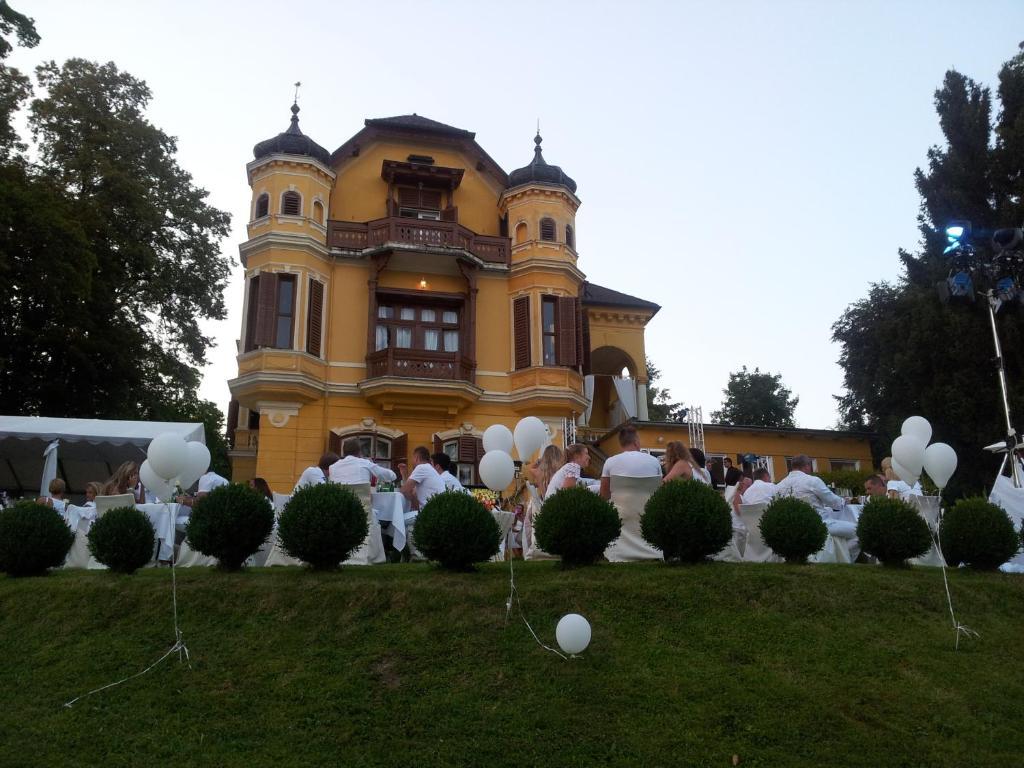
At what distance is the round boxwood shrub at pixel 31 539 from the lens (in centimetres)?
900

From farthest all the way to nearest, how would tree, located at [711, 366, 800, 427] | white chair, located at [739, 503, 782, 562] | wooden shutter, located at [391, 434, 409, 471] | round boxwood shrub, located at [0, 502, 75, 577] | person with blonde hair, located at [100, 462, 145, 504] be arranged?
1. tree, located at [711, 366, 800, 427]
2. wooden shutter, located at [391, 434, 409, 471]
3. person with blonde hair, located at [100, 462, 145, 504]
4. white chair, located at [739, 503, 782, 562]
5. round boxwood shrub, located at [0, 502, 75, 577]

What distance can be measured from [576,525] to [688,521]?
1.06 metres

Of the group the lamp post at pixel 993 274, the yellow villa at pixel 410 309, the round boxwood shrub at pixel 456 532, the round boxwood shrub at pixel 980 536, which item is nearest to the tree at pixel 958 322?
the yellow villa at pixel 410 309

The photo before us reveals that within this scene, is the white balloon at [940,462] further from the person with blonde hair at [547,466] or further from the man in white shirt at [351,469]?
the man in white shirt at [351,469]

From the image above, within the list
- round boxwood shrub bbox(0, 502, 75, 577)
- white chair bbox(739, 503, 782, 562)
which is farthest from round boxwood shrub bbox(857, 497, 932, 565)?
round boxwood shrub bbox(0, 502, 75, 577)

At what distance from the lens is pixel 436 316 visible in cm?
2552

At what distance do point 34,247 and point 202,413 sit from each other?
29.1 m

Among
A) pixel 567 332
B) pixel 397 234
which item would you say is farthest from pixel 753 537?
pixel 397 234

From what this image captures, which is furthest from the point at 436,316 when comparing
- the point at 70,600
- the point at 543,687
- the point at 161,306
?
the point at 543,687

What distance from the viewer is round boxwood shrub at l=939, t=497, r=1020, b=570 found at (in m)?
8.70

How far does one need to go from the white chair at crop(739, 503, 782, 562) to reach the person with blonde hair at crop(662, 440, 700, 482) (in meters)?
0.92

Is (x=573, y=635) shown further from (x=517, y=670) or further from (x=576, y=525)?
(x=576, y=525)

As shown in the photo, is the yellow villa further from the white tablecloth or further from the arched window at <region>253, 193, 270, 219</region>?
the white tablecloth

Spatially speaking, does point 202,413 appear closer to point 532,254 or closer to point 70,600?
point 532,254
